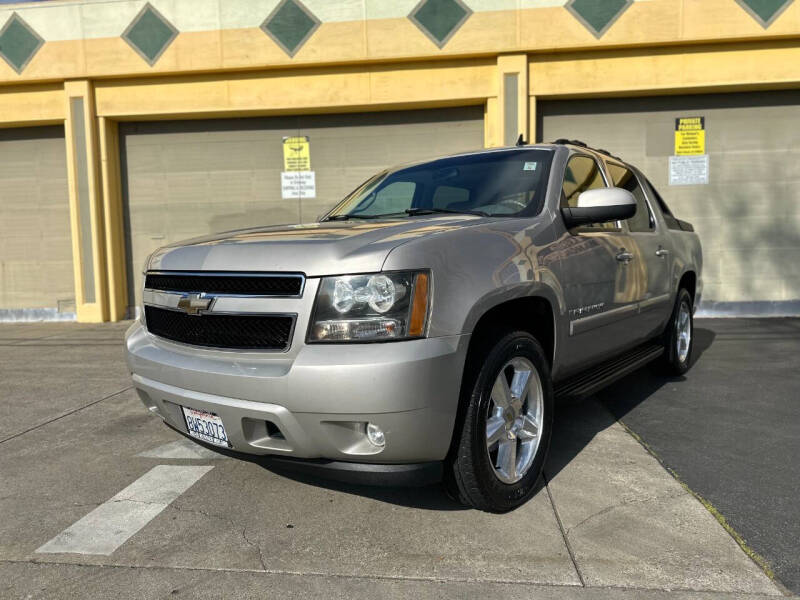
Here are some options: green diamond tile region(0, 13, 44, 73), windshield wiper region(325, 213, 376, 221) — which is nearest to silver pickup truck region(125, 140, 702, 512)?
windshield wiper region(325, 213, 376, 221)

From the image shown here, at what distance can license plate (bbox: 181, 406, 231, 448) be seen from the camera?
2418mm

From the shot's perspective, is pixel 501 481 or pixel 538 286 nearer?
pixel 501 481

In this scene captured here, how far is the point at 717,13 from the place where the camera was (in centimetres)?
833

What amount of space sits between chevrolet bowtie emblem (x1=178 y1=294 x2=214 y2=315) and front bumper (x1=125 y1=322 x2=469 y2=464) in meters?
0.23

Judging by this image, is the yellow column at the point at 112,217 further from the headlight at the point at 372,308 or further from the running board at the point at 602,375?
the headlight at the point at 372,308

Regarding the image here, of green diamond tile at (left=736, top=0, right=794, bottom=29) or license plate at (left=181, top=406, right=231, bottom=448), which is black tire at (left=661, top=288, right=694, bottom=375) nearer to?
license plate at (left=181, top=406, right=231, bottom=448)

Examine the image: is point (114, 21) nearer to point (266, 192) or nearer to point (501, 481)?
point (266, 192)

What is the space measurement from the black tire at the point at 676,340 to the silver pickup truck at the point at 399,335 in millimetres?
1823

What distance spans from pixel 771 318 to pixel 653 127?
3445mm

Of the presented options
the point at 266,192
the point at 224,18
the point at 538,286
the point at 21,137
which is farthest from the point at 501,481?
the point at 21,137

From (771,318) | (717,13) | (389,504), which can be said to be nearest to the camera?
(389,504)

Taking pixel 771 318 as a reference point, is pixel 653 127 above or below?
above

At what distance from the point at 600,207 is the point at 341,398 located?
1795mm

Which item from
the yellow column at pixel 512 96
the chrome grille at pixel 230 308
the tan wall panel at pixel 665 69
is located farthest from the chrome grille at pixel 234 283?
the tan wall panel at pixel 665 69
